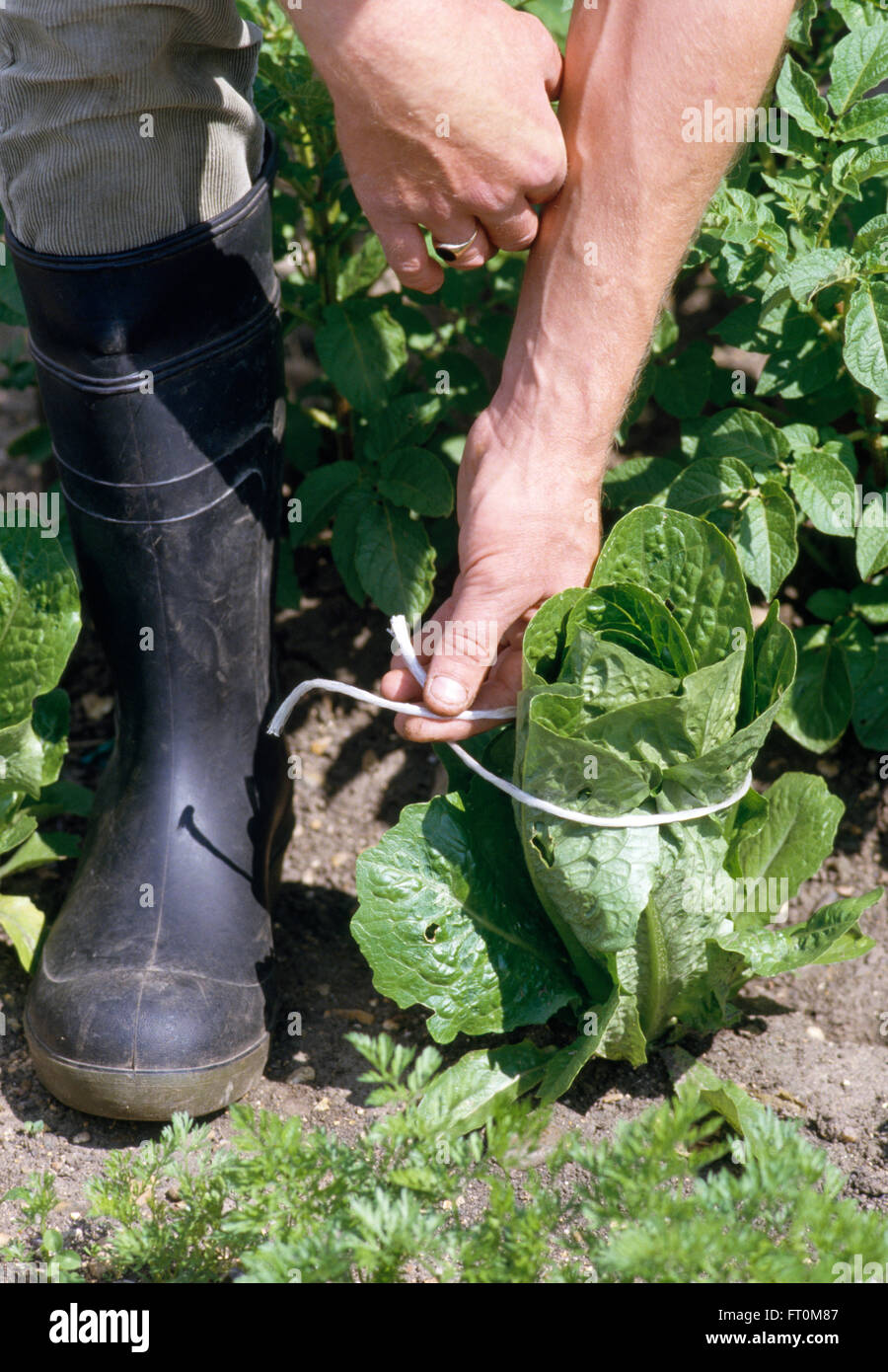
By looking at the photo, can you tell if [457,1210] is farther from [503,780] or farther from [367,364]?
[367,364]

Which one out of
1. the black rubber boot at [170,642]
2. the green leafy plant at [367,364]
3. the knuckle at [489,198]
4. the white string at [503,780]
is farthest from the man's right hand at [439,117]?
the green leafy plant at [367,364]

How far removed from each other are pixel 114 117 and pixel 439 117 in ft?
1.46

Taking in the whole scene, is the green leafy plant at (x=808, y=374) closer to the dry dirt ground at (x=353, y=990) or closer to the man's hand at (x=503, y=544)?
the dry dirt ground at (x=353, y=990)

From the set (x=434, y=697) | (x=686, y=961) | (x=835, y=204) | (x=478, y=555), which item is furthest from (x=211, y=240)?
(x=686, y=961)

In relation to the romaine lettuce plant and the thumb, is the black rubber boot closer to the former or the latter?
the romaine lettuce plant

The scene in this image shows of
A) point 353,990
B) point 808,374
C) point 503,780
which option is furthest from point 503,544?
point 353,990

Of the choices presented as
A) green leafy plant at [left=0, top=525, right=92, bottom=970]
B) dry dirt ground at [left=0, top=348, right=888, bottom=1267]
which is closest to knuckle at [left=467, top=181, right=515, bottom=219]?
green leafy plant at [left=0, top=525, right=92, bottom=970]

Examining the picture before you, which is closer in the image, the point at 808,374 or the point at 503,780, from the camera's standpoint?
the point at 503,780

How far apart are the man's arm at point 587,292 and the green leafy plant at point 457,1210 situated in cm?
49

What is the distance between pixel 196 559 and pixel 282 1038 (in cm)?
69

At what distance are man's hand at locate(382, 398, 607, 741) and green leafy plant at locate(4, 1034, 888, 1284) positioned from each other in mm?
441

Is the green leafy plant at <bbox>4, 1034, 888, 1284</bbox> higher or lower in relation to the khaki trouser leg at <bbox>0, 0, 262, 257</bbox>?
lower

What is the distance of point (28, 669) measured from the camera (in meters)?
1.65

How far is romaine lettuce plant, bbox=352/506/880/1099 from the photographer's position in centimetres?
131
